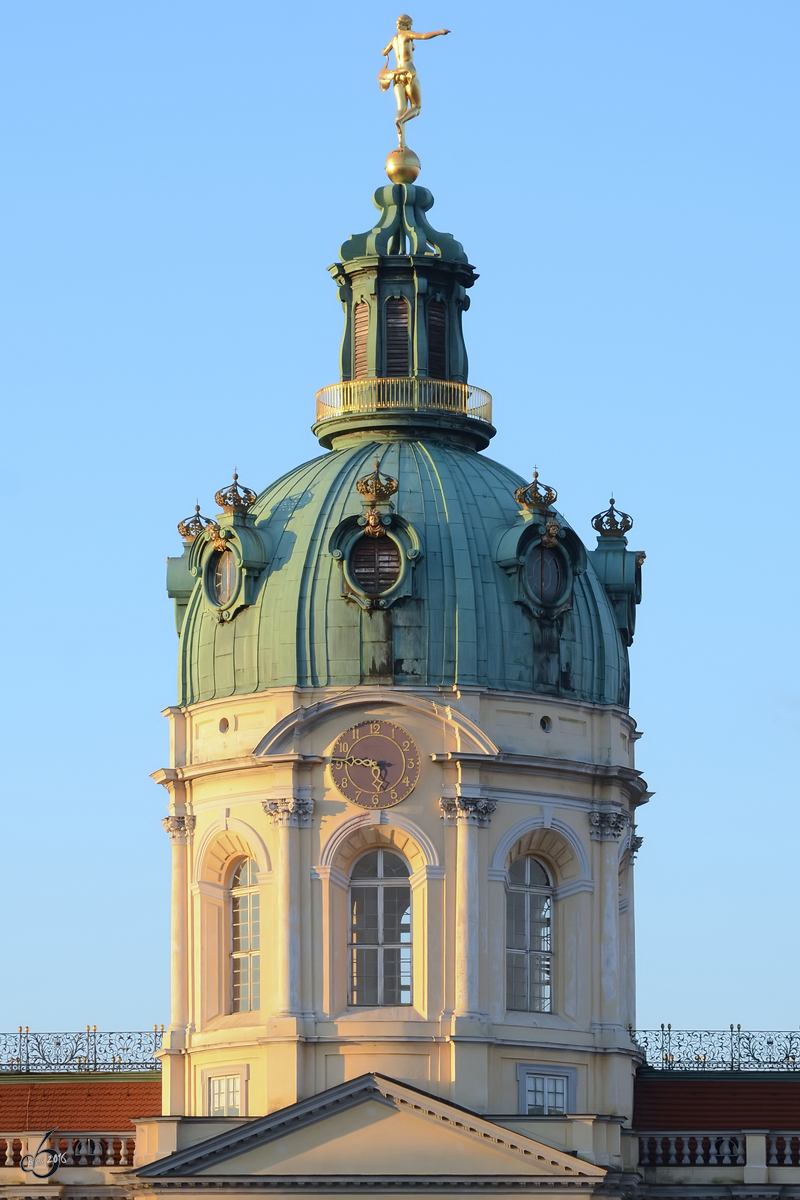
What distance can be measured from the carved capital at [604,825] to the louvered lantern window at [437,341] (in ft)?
37.7

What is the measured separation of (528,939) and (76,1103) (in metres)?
11.1

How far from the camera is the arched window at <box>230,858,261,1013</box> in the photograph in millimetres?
78562

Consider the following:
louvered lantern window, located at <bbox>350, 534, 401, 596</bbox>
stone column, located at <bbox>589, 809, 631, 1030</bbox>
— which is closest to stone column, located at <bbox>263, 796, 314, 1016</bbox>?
louvered lantern window, located at <bbox>350, 534, 401, 596</bbox>

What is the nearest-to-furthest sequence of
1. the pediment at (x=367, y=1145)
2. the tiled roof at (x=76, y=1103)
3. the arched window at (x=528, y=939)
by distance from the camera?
the pediment at (x=367, y=1145), the arched window at (x=528, y=939), the tiled roof at (x=76, y=1103)

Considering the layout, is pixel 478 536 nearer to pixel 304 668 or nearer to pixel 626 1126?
pixel 304 668

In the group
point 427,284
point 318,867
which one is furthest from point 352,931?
point 427,284

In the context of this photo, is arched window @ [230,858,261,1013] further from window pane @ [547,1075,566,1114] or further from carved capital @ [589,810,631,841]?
carved capital @ [589,810,631,841]

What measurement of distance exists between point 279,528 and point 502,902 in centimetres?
1011

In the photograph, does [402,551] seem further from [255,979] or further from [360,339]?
[255,979]

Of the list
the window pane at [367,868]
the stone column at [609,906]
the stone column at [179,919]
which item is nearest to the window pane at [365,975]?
the window pane at [367,868]

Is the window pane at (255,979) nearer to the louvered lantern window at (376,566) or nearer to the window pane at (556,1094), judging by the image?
the window pane at (556,1094)

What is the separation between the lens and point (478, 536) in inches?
3127

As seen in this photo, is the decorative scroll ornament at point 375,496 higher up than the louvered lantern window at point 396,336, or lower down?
lower down

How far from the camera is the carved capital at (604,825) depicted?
79.2 metres
